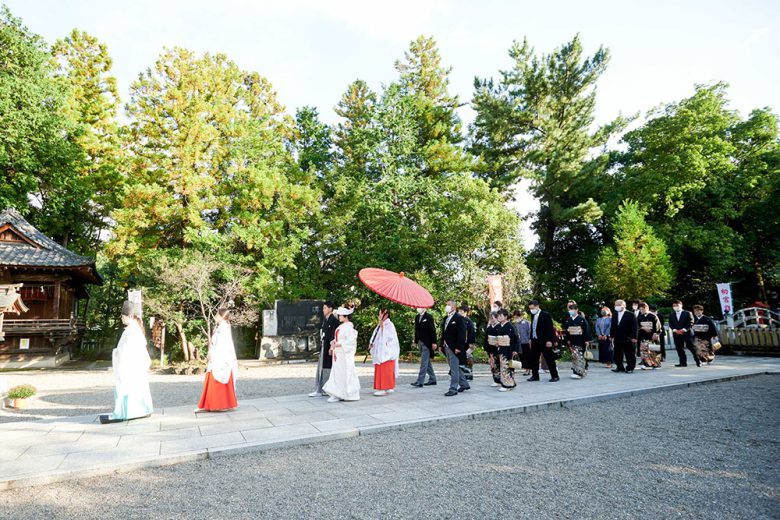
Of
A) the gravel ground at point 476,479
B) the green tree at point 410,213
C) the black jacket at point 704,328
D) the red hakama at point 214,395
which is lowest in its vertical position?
the gravel ground at point 476,479

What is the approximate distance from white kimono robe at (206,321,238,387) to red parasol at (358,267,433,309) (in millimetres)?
2483

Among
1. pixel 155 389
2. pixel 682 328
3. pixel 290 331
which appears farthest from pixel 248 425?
pixel 290 331

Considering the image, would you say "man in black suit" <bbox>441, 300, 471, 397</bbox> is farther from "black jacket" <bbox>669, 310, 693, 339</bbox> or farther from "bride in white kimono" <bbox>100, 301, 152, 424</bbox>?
"black jacket" <bbox>669, 310, 693, 339</bbox>

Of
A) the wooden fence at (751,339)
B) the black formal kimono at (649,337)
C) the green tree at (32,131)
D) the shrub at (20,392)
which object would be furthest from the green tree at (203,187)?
the wooden fence at (751,339)

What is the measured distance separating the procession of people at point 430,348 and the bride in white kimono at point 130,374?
13 mm

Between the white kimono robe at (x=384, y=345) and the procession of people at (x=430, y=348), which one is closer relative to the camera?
the procession of people at (x=430, y=348)

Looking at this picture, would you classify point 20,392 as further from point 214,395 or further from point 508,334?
point 508,334

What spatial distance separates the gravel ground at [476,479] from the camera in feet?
11.2

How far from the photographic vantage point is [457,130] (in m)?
25.7

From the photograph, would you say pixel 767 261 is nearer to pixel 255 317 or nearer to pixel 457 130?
pixel 457 130

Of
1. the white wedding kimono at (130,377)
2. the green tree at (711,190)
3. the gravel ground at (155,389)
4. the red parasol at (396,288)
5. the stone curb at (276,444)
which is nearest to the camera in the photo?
the stone curb at (276,444)

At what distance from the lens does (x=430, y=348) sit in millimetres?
8859

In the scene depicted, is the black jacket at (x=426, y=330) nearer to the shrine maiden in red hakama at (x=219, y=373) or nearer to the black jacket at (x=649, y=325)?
the shrine maiden in red hakama at (x=219, y=373)

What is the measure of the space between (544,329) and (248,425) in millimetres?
6264
